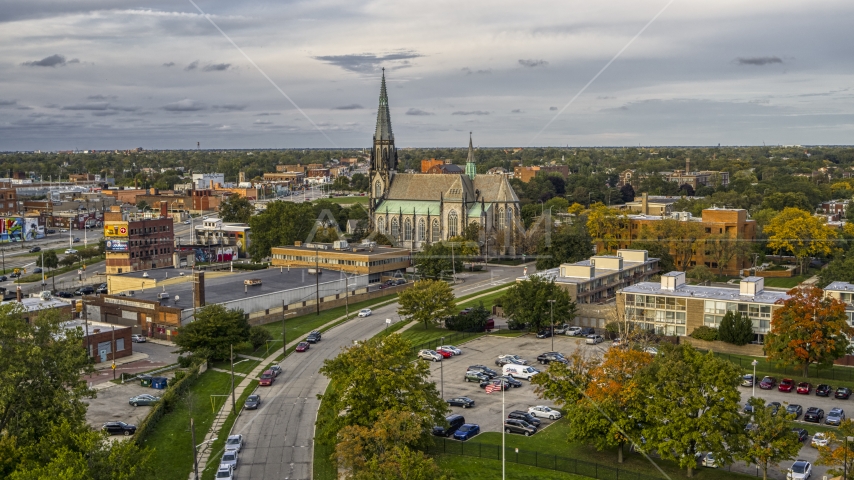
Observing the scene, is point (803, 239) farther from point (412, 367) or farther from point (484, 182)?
point (412, 367)

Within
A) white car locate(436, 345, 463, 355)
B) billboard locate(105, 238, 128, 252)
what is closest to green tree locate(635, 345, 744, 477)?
white car locate(436, 345, 463, 355)

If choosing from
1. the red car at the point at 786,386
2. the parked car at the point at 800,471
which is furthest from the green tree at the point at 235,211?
the parked car at the point at 800,471

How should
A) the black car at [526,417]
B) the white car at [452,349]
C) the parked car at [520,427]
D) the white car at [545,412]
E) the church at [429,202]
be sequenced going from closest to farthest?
the parked car at [520,427] < the black car at [526,417] < the white car at [545,412] < the white car at [452,349] < the church at [429,202]

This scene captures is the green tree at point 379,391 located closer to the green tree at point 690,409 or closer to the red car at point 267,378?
the green tree at point 690,409

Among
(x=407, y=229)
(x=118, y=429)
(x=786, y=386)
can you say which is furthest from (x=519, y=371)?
(x=407, y=229)

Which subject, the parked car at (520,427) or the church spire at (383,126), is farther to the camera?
the church spire at (383,126)
